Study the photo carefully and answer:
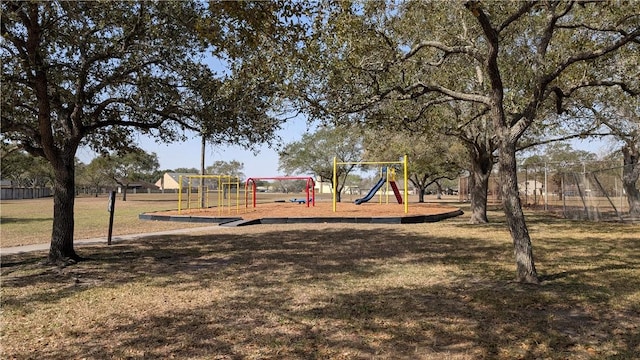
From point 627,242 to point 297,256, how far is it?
868cm

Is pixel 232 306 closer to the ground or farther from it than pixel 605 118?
closer to the ground

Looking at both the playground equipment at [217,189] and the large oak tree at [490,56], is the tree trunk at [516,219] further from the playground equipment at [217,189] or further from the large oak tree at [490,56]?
the playground equipment at [217,189]

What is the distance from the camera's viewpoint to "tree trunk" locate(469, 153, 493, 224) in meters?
Result: 17.7

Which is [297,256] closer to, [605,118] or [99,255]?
[99,255]

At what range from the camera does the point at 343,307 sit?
5582mm

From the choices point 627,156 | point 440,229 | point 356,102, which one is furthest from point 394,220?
A: point 627,156

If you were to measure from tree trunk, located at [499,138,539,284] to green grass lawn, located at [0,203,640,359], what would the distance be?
0.94 ft

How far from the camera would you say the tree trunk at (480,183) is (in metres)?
17.7

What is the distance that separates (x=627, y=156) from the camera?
1959cm

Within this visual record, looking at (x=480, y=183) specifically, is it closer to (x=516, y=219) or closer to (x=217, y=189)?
(x=516, y=219)

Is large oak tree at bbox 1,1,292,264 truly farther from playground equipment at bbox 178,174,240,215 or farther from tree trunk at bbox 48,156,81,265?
playground equipment at bbox 178,174,240,215

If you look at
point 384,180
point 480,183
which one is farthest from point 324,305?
point 384,180

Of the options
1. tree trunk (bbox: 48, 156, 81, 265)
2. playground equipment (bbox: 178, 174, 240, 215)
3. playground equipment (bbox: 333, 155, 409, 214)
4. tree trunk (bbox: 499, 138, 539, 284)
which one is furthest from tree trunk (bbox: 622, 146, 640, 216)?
tree trunk (bbox: 48, 156, 81, 265)

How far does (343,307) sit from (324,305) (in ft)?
0.85
